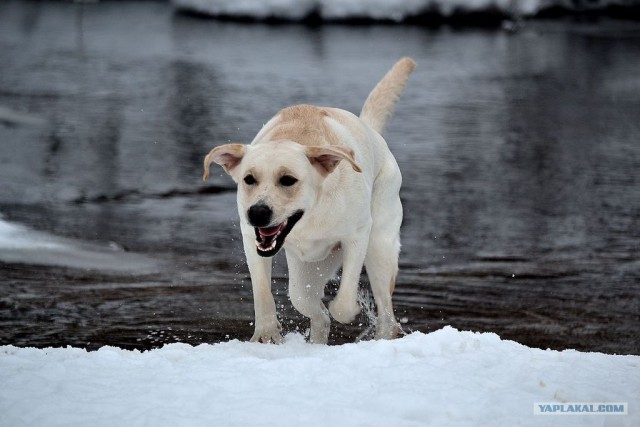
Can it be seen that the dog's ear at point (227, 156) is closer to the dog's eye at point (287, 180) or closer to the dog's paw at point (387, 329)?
the dog's eye at point (287, 180)

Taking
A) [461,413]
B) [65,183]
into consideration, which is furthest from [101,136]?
[461,413]

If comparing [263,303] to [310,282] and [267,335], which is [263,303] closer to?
[267,335]

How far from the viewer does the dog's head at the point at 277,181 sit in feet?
15.1

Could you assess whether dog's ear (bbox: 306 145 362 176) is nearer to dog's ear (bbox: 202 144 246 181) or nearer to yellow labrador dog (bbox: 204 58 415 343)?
yellow labrador dog (bbox: 204 58 415 343)

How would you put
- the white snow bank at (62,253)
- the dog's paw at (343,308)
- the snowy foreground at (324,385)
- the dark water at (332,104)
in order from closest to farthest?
the snowy foreground at (324,385) < the dog's paw at (343,308) < the dark water at (332,104) < the white snow bank at (62,253)

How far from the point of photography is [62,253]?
25.9ft

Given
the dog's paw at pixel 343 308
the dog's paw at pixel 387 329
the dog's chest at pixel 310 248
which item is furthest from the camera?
the dog's paw at pixel 387 329

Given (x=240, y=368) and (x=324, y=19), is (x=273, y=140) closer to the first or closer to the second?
(x=240, y=368)

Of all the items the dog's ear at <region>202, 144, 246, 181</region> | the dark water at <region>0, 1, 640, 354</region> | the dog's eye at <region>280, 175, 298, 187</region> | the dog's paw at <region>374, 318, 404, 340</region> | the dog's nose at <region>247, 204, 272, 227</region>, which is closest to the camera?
the dog's nose at <region>247, 204, 272, 227</region>

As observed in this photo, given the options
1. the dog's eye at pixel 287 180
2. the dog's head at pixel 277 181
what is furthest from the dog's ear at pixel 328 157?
the dog's eye at pixel 287 180

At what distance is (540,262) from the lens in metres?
8.23

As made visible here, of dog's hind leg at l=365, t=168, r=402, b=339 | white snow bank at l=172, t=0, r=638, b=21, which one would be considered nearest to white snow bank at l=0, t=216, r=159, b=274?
dog's hind leg at l=365, t=168, r=402, b=339

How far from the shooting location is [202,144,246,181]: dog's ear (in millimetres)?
4828

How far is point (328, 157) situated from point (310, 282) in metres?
1.07
